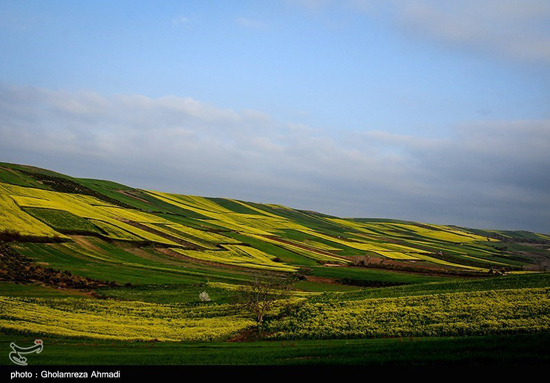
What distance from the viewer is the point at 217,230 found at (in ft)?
464

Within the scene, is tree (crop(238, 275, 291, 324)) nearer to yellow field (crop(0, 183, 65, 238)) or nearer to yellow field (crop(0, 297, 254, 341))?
yellow field (crop(0, 297, 254, 341))

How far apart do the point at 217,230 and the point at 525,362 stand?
128 metres

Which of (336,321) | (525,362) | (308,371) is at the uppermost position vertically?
(525,362)

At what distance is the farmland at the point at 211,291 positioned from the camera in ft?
104

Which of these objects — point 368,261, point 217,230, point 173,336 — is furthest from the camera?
point 217,230

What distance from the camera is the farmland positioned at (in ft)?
104

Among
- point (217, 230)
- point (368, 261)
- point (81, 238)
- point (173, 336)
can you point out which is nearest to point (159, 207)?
point (217, 230)

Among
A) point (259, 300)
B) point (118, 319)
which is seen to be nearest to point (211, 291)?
point (259, 300)

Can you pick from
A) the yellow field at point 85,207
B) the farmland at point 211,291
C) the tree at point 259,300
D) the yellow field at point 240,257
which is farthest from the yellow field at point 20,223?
the tree at point 259,300

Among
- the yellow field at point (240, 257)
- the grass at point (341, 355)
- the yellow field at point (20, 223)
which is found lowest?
the yellow field at point (240, 257)

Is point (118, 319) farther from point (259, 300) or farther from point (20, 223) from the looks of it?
point (20, 223)

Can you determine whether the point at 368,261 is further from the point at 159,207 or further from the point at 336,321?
the point at 159,207

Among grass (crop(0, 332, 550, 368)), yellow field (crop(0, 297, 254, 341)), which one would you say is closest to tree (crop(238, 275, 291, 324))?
yellow field (crop(0, 297, 254, 341))

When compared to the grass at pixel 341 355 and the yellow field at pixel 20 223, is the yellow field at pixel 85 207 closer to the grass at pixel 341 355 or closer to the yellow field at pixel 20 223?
the yellow field at pixel 20 223
